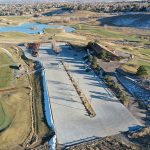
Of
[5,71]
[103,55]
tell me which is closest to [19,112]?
[5,71]

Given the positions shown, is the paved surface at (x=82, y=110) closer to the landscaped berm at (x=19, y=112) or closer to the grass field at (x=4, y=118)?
the landscaped berm at (x=19, y=112)

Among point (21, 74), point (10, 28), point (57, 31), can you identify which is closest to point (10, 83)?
point (21, 74)

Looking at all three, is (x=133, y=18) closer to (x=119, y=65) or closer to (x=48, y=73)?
(x=119, y=65)

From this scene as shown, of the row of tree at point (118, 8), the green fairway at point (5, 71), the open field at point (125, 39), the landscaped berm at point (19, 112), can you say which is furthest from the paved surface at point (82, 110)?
the row of tree at point (118, 8)

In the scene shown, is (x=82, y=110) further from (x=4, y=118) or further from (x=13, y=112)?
(x=4, y=118)

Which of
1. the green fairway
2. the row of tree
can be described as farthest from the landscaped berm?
the row of tree
